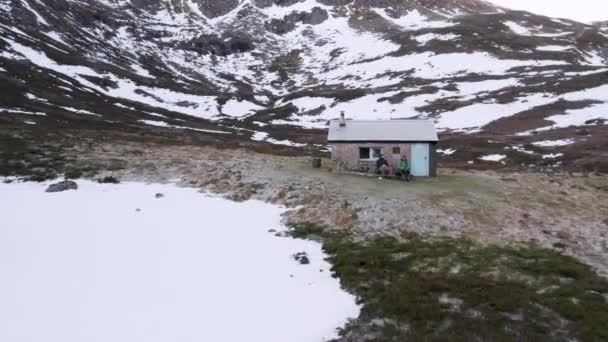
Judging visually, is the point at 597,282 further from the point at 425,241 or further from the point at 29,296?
the point at 29,296

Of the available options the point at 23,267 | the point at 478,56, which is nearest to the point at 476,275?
the point at 23,267

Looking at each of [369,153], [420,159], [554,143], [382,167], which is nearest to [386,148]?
[369,153]

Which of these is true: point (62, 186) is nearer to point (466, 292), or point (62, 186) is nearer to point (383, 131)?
point (466, 292)

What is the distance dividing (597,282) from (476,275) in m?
3.78

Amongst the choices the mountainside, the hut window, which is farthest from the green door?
the mountainside

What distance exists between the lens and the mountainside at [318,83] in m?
73.1

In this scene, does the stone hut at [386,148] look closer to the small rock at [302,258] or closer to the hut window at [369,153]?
the hut window at [369,153]

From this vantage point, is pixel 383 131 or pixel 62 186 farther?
pixel 383 131

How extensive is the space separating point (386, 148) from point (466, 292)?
23704 mm

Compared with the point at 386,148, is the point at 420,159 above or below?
below

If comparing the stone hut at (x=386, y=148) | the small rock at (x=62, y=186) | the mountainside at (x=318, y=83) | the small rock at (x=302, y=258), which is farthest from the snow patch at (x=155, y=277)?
the mountainside at (x=318, y=83)

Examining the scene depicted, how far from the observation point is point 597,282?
14.6 m

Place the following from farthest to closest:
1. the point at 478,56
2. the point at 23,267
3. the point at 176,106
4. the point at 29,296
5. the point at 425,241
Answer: the point at 478,56 < the point at 176,106 < the point at 425,241 < the point at 23,267 < the point at 29,296

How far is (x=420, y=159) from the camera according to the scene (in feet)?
119
